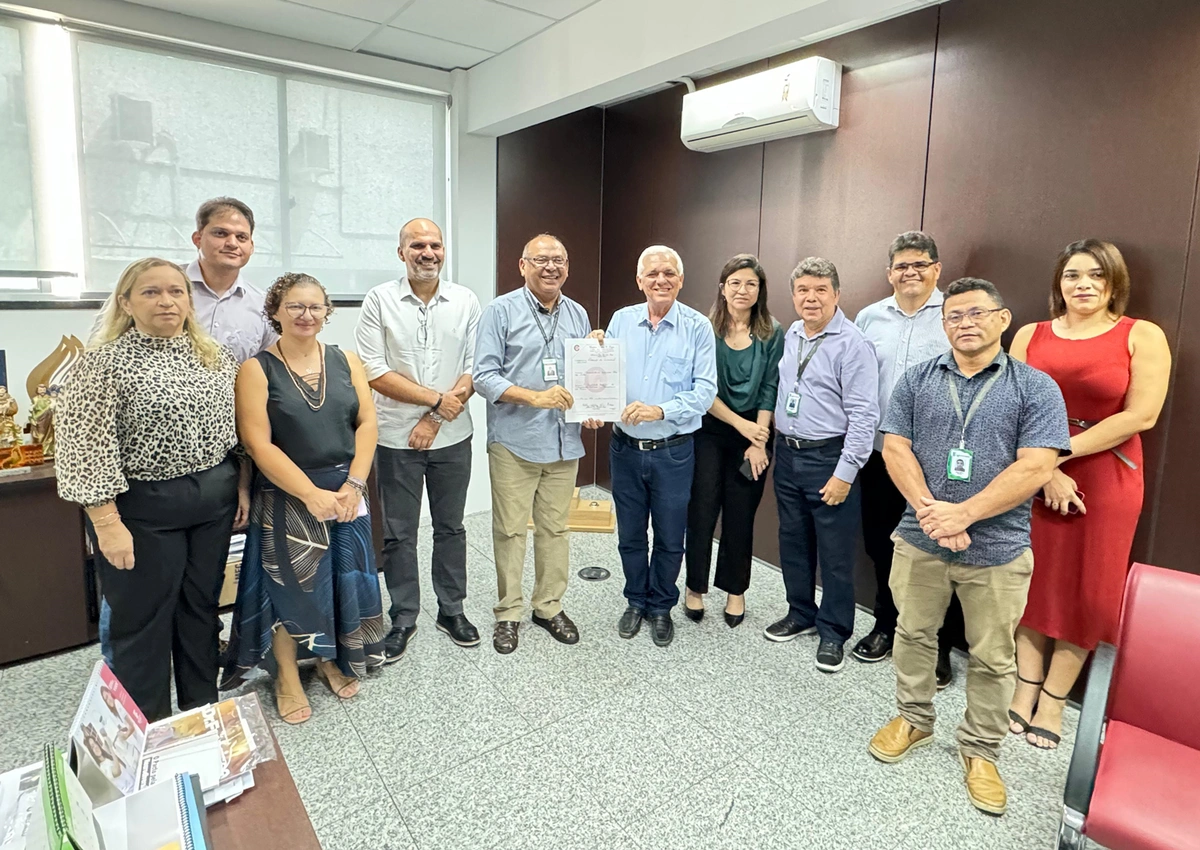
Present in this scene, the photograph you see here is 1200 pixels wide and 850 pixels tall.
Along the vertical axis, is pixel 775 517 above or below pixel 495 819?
above

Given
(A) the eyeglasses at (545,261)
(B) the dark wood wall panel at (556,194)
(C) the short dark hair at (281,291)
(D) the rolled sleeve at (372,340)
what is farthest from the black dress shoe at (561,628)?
(B) the dark wood wall panel at (556,194)

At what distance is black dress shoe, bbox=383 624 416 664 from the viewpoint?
2.96 metres

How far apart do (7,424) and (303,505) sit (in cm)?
151

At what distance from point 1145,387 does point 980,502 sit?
79 cm

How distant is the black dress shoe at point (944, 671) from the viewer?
2.88m

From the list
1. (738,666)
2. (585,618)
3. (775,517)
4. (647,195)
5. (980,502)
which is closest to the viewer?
(980,502)

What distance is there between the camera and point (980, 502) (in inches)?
80.5

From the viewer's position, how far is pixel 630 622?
3229mm

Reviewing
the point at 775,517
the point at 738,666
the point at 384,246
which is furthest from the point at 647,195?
the point at 738,666

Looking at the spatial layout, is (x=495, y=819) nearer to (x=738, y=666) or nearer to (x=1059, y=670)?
(x=738, y=666)

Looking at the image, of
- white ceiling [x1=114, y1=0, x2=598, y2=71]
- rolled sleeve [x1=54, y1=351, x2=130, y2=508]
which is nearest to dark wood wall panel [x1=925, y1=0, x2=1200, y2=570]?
white ceiling [x1=114, y1=0, x2=598, y2=71]

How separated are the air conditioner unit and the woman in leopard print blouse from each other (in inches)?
106

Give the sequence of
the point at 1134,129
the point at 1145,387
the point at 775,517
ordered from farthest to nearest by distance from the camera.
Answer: the point at 775,517
the point at 1134,129
the point at 1145,387

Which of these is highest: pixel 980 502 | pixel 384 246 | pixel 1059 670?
pixel 384 246
